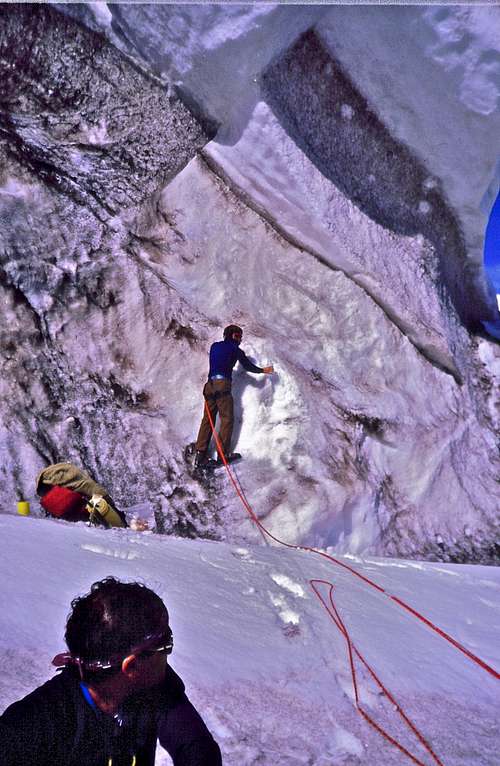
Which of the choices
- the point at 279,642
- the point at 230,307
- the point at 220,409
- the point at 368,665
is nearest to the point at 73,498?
the point at 220,409

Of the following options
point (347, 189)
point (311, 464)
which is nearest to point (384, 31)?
point (347, 189)

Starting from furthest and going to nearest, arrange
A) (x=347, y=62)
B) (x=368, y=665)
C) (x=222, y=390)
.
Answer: (x=347, y=62)
(x=222, y=390)
(x=368, y=665)

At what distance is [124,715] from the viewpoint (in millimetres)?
1206

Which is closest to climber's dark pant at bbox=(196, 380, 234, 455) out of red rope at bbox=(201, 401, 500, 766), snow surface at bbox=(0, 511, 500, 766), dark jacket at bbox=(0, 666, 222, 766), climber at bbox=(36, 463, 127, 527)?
climber at bbox=(36, 463, 127, 527)

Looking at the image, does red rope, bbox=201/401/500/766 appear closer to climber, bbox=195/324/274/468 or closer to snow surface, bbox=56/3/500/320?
climber, bbox=195/324/274/468

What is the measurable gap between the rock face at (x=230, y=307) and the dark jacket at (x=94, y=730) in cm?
435

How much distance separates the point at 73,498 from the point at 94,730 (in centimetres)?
372

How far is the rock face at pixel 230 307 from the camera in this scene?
18.7 ft

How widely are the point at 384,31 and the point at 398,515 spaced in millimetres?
4493

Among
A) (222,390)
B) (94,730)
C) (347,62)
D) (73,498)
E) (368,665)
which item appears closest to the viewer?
(94,730)

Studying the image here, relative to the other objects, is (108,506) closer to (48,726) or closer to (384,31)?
(48,726)

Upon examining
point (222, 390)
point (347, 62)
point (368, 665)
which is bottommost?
point (368, 665)

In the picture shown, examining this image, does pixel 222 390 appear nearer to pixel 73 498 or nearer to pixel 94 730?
pixel 73 498

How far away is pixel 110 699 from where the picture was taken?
119 cm
